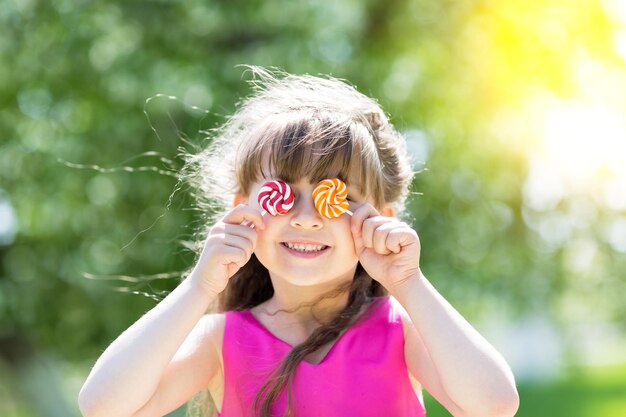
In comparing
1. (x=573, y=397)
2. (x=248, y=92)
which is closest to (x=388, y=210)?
(x=248, y=92)

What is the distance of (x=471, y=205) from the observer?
8.80m

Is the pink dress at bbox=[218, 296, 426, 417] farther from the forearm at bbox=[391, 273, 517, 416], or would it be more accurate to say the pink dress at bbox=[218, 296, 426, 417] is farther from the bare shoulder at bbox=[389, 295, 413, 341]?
the forearm at bbox=[391, 273, 517, 416]

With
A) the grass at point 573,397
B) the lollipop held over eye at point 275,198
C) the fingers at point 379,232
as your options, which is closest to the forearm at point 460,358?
the fingers at point 379,232

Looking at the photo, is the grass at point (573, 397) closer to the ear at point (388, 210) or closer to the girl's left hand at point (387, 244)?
the ear at point (388, 210)

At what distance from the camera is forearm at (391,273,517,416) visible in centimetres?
212

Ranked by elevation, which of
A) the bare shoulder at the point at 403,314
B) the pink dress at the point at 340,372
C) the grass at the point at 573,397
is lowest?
the grass at the point at 573,397

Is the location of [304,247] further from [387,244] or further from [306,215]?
[387,244]

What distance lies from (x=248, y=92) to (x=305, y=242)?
16.2ft

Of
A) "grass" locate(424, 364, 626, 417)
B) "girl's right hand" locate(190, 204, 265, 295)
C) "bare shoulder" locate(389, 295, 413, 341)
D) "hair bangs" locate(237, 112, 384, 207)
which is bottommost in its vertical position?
"grass" locate(424, 364, 626, 417)

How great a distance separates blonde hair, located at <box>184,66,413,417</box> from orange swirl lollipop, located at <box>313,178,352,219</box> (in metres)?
0.07

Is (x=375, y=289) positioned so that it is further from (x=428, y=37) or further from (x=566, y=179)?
(x=566, y=179)

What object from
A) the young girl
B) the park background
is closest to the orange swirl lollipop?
the young girl

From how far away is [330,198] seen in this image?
2.21m

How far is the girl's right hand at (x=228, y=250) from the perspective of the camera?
2.27m
